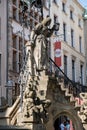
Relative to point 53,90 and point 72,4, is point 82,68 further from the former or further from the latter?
point 53,90

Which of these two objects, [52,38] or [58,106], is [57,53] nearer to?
[52,38]

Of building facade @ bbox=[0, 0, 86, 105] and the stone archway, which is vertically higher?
building facade @ bbox=[0, 0, 86, 105]

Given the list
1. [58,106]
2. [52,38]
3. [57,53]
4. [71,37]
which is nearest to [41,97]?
[58,106]

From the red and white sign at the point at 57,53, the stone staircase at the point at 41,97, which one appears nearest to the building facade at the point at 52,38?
the red and white sign at the point at 57,53

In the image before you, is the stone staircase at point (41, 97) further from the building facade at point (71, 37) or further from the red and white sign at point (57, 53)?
the building facade at point (71, 37)

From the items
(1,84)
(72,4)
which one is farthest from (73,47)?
(1,84)

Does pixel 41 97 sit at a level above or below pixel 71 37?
below

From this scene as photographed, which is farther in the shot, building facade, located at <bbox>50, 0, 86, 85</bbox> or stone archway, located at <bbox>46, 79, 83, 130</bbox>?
building facade, located at <bbox>50, 0, 86, 85</bbox>

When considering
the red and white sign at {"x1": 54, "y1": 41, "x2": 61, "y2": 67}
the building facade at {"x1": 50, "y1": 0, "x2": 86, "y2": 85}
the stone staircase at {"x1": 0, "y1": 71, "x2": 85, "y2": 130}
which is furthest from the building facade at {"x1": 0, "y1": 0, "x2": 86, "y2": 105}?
the stone staircase at {"x1": 0, "y1": 71, "x2": 85, "y2": 130}

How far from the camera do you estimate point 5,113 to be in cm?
1694

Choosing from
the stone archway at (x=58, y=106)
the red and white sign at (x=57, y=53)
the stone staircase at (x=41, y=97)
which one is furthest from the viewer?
the red and white sign at (x=57, y=53)

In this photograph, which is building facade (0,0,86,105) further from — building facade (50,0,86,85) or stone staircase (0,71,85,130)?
stone staircase (0,71,85,130)

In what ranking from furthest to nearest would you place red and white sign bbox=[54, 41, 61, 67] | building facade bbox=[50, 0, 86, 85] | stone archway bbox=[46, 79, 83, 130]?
building facade bbox=[50, 0, 86, 85] → red and white sign bbox=[54, 41, 61, 67] → stone archway bbox=[46, 79, 83, 130]

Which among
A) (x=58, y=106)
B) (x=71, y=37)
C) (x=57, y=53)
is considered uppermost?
(x=71, y=37)
